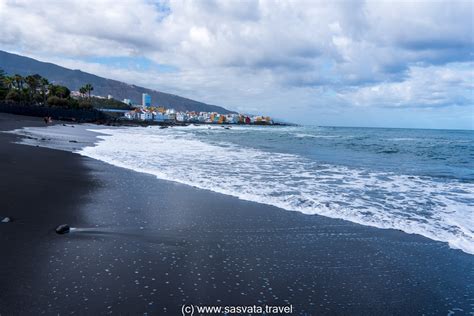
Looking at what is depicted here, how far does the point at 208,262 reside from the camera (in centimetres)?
439

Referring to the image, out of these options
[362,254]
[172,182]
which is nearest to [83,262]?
[362,254]

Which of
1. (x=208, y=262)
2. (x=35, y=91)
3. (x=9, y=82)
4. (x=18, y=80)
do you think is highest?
(x=18, y=80)

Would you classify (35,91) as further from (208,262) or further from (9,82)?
(208,262)

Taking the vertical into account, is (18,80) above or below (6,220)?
above

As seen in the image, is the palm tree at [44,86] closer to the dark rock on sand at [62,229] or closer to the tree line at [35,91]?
the tree line at [35,91]

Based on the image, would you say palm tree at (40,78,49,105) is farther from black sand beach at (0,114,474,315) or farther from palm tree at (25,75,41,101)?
black sand beach at (0,114,474,315)

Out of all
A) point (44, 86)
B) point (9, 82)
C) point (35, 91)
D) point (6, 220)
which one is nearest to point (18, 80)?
point (9, 82)

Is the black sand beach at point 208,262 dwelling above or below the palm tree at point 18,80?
below

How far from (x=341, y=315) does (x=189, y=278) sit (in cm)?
165

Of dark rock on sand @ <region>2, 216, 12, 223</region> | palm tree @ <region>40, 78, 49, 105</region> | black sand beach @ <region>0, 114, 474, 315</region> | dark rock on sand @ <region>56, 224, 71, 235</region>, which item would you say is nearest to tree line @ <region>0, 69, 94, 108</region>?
palm tree @ <region>40, 78, 49, 105</region>

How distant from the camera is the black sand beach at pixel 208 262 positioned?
3480 mm

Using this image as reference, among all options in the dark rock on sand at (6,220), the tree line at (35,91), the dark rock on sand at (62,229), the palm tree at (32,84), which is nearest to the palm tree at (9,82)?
the tree line at (35,91)

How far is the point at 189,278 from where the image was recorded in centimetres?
393

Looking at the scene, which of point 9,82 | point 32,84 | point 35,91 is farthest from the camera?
point 35,91
